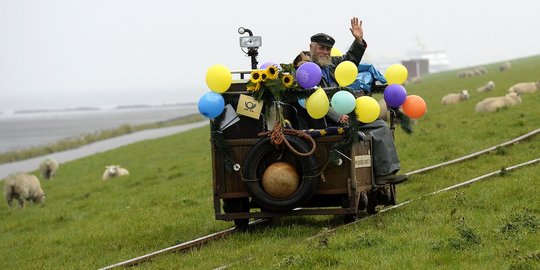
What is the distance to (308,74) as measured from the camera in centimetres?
1126

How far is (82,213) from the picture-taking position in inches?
779

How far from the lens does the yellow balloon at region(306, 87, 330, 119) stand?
11258 mm

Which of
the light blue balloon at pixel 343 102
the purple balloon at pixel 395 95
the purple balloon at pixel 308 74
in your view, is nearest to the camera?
the light blue balloon at pixel 343 102

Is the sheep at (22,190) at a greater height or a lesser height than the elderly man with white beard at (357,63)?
lesser

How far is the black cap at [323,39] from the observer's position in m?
12.0

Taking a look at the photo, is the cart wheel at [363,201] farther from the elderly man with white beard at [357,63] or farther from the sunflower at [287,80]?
the sunflower at [287,80]

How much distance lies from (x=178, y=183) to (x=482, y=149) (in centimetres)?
737

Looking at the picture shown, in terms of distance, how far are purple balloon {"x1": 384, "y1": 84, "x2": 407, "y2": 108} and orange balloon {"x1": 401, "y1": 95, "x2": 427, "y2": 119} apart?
0.43ft

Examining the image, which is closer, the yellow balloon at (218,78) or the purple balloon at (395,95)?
the yellow balloon at (218,78)

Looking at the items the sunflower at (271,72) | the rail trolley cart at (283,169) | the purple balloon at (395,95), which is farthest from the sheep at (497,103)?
the sunflower at (271,72)

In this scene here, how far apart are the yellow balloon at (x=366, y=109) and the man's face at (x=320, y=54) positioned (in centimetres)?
100

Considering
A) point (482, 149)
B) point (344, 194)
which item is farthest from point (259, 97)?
point (482, 149)

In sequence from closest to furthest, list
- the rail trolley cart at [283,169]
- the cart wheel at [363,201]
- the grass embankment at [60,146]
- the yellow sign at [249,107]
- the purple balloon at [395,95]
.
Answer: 1. the rail trolley cart at [283,169]
2. the yellow sign at [249,107]
3. the cart wheel at [363,201]
4. the purple balloon at [395,95]
5. the grass embankment at [60,146]

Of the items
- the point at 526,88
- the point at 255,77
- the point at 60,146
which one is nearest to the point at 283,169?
the point at 255,77
